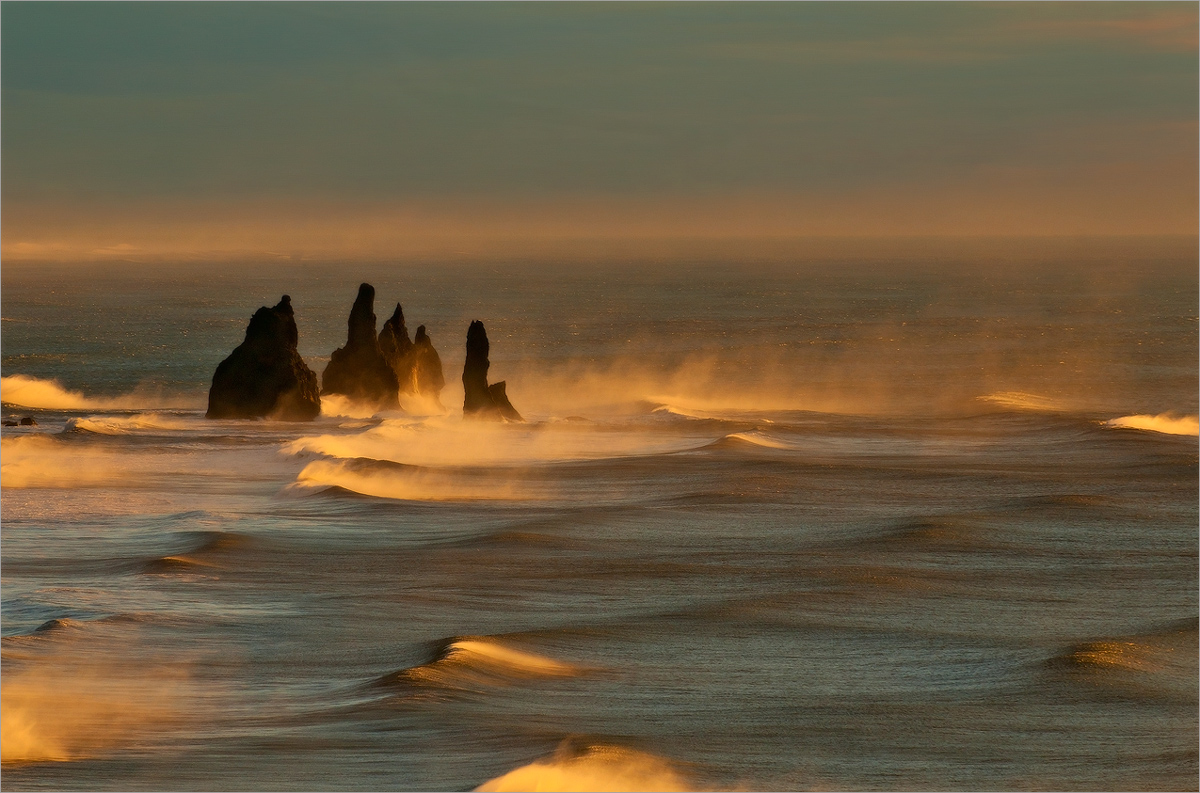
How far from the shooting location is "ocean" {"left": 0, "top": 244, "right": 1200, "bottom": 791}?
76.6 feet

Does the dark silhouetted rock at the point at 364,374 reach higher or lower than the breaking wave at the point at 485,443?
higher

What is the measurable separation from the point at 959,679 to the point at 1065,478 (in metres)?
32.0

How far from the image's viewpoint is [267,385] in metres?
79.8

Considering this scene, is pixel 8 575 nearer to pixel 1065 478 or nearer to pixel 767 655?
pixel 767 655

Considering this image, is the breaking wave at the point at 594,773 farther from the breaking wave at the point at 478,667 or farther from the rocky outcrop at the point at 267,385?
the rocky outcrop at the point at 267,385

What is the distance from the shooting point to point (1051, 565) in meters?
40.4

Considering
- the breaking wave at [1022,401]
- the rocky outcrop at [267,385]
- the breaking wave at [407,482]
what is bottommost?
the breaking wave at [407,482]

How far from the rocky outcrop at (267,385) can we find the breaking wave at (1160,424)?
3767 centimetres

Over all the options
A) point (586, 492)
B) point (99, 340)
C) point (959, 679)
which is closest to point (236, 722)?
point (959, 679)

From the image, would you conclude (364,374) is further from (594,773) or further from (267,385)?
(594,773)

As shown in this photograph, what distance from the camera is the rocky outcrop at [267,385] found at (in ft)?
260

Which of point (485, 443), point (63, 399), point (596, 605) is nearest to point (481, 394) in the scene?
point (485, 443)

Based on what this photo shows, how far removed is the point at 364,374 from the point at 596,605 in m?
53.8

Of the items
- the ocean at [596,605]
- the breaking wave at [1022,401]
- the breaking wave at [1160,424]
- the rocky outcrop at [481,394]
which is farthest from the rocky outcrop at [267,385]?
the breaking wave at [1022,401]
